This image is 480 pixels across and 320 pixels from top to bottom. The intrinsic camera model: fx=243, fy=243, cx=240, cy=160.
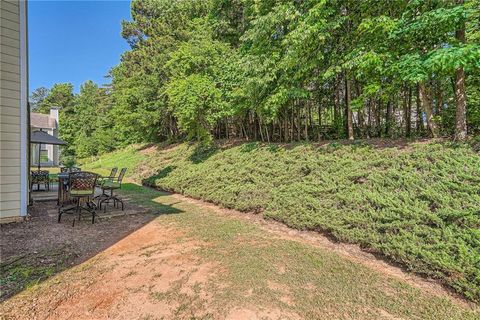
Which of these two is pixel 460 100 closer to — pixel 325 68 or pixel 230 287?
pixel 325 68

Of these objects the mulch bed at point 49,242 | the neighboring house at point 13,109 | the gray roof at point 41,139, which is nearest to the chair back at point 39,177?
the gray roof at point 41,139

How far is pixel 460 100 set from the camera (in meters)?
4.96

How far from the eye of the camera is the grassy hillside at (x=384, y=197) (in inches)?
124

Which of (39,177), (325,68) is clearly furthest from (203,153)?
(325,68)

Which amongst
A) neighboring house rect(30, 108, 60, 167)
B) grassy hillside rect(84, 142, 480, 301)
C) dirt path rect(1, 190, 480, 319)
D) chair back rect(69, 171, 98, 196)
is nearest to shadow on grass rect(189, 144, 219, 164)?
grassy hillside rect(84, 142, 480, 301)

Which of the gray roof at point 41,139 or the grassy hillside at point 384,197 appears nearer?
the grassy hillside at point 384,197

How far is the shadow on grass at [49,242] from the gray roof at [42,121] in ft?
67.0

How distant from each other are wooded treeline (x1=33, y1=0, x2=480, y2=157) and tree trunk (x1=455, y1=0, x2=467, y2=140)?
0.02 metres

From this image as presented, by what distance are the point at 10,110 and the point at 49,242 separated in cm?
281

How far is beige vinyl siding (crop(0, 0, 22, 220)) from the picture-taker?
15.6 feet

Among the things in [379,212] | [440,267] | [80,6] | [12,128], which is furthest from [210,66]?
[440,267]

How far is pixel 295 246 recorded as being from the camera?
426cm

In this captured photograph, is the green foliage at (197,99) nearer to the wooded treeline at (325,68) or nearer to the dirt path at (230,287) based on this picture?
the wooded treeline at (325,68)

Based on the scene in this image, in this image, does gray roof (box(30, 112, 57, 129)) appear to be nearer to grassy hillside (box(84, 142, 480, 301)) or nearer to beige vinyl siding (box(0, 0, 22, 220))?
beige vinyl siding (box(0, 0, 22, 220))
